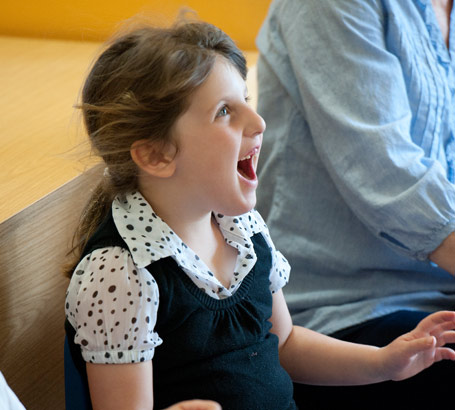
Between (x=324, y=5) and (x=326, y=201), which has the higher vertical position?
(x=324, y=5)

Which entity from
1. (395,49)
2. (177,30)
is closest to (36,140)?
(177,30)

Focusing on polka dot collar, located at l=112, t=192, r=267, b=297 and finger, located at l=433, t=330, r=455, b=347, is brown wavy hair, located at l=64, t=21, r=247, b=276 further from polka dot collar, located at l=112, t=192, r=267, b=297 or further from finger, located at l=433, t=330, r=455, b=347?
finger, located at l=433, t=330, r=455, b=347

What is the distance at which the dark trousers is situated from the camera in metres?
0.96

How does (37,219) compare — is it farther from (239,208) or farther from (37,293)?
(239,208)

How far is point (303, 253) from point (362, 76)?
0.28m

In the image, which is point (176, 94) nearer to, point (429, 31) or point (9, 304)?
point (9, 304)

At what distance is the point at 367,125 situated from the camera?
98 centimetres

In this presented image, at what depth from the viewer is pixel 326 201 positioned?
105 centimetres

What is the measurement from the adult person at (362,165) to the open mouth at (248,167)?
0.81ft

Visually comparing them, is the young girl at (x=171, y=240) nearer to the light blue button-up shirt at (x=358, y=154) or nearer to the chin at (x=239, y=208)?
the chin at (x=239, y=208)

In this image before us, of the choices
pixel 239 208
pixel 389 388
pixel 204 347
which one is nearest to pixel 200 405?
pixel 204 347

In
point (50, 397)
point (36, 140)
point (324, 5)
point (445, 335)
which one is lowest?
point (50, 397)

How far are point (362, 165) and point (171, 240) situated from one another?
36cm

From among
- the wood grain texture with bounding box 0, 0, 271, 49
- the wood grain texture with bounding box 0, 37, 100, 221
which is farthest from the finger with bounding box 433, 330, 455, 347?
the wood grain texture with bounding box 0, 0, 271, 49
